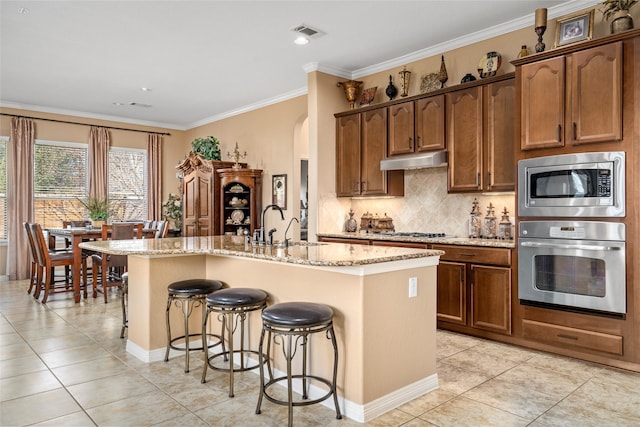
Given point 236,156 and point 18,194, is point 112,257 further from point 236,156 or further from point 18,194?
point 18,194

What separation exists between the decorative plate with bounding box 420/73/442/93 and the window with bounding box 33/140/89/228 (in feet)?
20.6

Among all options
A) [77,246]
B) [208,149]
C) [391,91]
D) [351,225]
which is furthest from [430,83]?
[77,246]

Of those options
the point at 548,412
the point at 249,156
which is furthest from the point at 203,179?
the point at 548,412

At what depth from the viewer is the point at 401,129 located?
4.89m

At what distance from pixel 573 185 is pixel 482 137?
1.04 meters

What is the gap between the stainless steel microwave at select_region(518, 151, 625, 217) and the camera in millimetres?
3197

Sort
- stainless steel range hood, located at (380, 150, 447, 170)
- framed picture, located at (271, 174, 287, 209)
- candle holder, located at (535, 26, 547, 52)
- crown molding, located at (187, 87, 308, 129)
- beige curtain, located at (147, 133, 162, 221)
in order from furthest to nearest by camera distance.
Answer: beige curtain, located at (147, 133, 162, 221)
framed picture, located at (271, 174, 287, 209)
crown molding, located at (187, 87, 308, 129)
stainless steel range hood, located at (380, 150, 447, 170)
candle holder, located at (535, 26, 547, 52)

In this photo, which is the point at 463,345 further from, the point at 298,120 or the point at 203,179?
the point at 203,179

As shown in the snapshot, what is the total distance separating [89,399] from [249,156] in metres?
5.34

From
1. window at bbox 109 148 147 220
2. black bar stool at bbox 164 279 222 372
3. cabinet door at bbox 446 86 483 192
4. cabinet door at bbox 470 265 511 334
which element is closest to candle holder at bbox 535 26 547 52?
cabinet door at bbox 446 86 483 192

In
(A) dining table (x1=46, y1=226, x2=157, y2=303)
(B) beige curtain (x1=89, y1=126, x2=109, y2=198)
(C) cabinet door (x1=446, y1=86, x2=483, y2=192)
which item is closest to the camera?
(C) cabinet door (x1=446, y1=86, x2=483, y2=192)

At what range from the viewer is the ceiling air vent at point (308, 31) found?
14.2 feet

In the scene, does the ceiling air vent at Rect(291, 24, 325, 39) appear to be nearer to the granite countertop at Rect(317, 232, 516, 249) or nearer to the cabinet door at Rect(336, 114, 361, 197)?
the cabinet door at Rect(336, 114, 361, 197)

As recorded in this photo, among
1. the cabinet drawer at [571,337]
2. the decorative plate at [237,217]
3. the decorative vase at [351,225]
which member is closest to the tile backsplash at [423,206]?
the decorative vase at [351,225]
